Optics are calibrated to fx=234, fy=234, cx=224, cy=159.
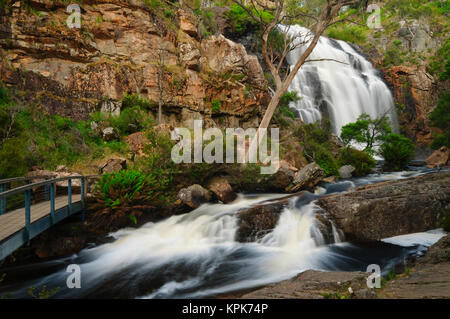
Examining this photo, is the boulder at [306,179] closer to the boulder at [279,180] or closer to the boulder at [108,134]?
the boulder at [279,180]

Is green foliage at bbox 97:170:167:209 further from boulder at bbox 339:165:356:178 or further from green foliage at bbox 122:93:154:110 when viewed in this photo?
boulder at bbox 339:165:356:178

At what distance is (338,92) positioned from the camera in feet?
69.6

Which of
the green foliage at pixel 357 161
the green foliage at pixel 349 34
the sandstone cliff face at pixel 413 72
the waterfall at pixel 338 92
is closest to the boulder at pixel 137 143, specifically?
the green foliage at pixel 357 161

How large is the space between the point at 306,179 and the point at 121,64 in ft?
39.0

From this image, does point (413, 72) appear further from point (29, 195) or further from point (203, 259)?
point (29, 195)

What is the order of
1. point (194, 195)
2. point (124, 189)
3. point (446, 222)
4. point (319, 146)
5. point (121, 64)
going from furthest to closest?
1. point (121, 64)
2. point (319, 146)
3. point (194, 195)
4. point (124, 189)
5. point (446, 222)

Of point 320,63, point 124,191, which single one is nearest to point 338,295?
point 124,191

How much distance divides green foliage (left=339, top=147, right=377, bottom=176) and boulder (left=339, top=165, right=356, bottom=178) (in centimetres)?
34

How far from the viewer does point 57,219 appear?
5652 millimetres

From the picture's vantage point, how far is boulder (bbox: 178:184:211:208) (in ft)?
26.5

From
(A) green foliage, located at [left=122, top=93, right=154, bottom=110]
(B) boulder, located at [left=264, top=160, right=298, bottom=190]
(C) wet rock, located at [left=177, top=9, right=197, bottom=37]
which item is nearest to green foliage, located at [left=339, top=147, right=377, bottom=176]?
(B) boulder, located at [left=264, top=160, right=298, bottom=190]

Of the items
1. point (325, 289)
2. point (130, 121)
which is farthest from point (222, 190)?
point (130, 121)

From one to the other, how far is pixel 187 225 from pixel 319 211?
3.84m
